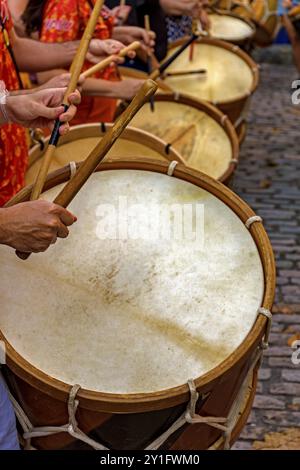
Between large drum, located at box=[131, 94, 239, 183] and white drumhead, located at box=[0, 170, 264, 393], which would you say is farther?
large drum, located at box=[131, 94, 239, 183]

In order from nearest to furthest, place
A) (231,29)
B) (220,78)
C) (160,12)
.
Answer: (160,12) → (220,78) → (231,29)

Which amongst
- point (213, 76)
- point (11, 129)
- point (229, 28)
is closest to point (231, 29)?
point (229, 28)

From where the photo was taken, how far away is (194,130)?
9.40 ft

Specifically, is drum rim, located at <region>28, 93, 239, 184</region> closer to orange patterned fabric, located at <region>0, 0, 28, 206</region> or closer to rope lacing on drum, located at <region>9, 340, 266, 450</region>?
orange patterned fabric, located at <region>0, 0, 28, 206</region>

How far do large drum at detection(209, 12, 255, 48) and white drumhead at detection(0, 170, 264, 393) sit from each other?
3155 mm

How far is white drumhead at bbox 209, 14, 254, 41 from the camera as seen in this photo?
14.8 ft

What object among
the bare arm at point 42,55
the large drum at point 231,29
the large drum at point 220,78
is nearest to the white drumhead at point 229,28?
the large drum at point 231,29

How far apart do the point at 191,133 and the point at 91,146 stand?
755mm

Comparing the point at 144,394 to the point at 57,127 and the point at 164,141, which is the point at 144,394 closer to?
the point at 57,127

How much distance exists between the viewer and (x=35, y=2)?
2508 mm

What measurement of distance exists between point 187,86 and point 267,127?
178 cm

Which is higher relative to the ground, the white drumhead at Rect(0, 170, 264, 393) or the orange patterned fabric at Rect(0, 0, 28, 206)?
the orange patterned fabric at Rect(0, 0, 28, 206)

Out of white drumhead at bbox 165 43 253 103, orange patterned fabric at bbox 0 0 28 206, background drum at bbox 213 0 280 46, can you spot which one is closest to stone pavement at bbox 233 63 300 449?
background drum at bbox 213 0 280 46
